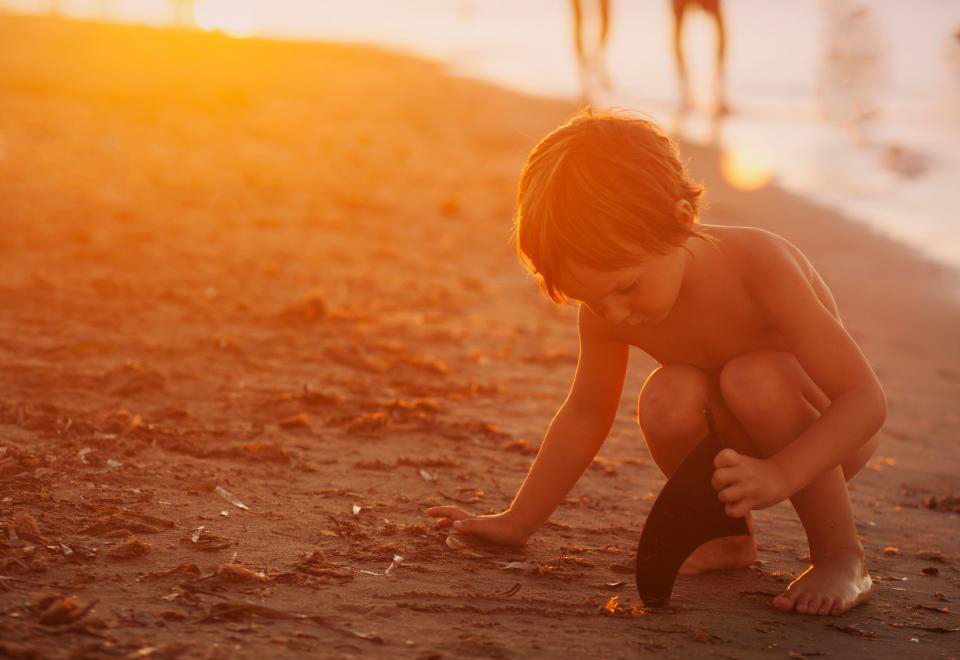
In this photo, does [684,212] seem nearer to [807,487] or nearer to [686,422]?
[686,422]

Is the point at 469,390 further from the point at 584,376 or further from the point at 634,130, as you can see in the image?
the point at 634,130

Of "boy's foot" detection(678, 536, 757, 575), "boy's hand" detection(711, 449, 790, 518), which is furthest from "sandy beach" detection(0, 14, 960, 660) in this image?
"boy's hand" detection(711, 449, 790, 518)

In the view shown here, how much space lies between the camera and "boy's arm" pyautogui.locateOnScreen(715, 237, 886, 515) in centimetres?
248

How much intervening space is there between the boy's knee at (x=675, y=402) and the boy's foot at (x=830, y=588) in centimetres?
40

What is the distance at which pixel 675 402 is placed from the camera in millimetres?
2727

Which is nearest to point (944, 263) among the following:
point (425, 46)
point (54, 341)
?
point (54, 341)

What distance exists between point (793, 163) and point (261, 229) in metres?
6.23

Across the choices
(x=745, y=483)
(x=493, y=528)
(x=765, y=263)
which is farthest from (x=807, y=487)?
(x=493, y=528)

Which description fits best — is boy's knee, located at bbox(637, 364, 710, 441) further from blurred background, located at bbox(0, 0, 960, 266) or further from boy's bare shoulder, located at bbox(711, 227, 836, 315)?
blurred background, located at bbox(0, 0, 960, 266)

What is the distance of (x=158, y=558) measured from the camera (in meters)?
2.55

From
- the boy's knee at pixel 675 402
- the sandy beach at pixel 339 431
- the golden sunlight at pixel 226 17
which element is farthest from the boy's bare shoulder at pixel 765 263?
the golden sunlight at pixel 226 17

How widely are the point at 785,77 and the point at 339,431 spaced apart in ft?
58.8

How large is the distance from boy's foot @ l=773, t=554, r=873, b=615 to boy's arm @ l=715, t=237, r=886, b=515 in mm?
265

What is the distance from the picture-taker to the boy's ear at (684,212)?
8.28ft
